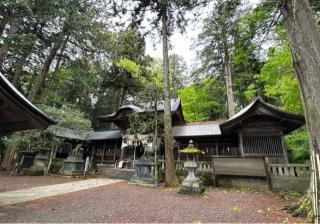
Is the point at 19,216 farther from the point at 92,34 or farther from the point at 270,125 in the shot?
the point at 92,34

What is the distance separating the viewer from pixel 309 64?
13.3 ft

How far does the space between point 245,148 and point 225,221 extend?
784cm

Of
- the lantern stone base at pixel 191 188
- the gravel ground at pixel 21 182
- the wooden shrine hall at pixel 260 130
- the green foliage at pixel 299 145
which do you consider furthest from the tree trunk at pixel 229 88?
the gravel ground at pixel 21 182

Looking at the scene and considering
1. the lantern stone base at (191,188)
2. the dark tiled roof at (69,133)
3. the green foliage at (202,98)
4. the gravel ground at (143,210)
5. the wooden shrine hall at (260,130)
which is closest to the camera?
the gravel ground at (143,210)

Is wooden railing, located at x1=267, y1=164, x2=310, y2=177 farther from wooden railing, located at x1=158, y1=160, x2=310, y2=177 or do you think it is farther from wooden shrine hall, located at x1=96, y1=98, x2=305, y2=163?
wooden shrine hall, located at x1=96, y1=98, x2=305, y2=163

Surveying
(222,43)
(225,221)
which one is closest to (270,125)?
(225,221)

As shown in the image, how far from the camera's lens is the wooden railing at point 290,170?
316 inches

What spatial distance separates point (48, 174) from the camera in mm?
13547

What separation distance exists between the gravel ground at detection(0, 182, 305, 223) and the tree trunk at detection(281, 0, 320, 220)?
4.76ft

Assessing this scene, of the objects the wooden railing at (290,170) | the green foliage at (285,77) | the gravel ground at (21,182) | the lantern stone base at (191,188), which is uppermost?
the green foliage at (285,77)

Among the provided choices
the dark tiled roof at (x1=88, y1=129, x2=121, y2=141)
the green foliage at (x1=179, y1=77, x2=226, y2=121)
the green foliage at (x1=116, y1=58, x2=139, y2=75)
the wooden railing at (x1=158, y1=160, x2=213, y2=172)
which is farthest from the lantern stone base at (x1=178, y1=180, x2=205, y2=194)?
the green foliage at (x1=116, y1=58, x2=139, y2=75)

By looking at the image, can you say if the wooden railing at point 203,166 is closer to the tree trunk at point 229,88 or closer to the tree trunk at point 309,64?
the tree trunk at point 309,64

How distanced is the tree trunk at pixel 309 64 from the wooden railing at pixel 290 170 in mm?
4837

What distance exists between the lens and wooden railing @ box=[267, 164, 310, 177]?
26.3 feet
